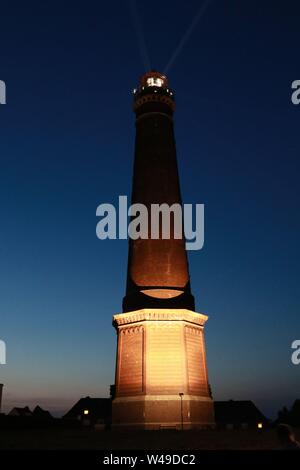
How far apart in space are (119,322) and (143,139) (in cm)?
1507

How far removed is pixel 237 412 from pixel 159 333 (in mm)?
40512

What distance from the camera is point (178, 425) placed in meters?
25.1

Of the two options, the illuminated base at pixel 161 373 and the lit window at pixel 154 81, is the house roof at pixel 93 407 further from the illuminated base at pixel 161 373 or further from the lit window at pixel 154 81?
the lit window at pixel 154 81

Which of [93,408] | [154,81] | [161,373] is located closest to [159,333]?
[161,373]

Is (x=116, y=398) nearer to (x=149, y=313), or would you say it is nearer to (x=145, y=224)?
(x=149, y=313)

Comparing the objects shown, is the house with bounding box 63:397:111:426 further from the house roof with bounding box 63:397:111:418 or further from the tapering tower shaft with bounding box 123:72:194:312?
the tapering tower shaft with bounding box 123:72:194:312

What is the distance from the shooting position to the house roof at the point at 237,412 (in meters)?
58.7

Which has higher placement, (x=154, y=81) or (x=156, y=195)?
(x=154, y=81)

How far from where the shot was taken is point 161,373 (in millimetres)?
25984

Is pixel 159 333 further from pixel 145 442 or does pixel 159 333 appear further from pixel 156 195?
pixel 145 442

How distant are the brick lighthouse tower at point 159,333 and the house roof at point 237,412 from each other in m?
35.5

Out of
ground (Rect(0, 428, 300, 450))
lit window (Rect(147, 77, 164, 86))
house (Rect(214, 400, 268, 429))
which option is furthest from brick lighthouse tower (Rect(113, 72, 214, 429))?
house (Rect(214, 400, 268, 429))
